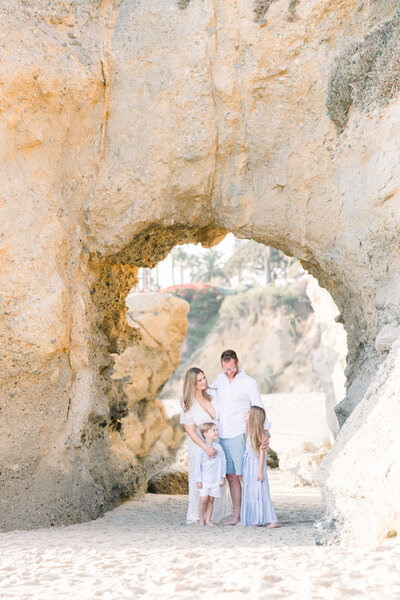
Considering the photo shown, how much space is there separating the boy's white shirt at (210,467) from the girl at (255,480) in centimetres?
24

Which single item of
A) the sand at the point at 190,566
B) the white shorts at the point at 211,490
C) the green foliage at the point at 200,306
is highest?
the green foliage at the point at 200,306

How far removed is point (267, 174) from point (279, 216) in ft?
1.68

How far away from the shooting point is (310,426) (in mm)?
22984

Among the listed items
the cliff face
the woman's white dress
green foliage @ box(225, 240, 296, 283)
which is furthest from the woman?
green foliage @ box(225, 240, 296, 283)

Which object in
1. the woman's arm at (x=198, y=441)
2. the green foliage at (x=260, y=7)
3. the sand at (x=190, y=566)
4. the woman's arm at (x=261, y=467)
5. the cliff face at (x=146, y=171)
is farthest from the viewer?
the green foliage at (x=260, y=7)

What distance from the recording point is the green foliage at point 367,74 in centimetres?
659

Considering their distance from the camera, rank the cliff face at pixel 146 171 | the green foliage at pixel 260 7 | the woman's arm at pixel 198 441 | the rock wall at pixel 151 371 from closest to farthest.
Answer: the woman's arm at pixel 198 441 < the cliff face at pixel 146 171 < the green foliage at pixel 260 7 < the rock wall at pixel 151 371

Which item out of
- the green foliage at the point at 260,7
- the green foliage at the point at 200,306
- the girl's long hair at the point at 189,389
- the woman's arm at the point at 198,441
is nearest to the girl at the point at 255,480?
the woman's arm at the point at 198,441

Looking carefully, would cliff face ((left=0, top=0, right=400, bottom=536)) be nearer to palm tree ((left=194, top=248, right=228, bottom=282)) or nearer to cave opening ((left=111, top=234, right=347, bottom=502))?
cave opening ((left=111, top=234, right=347, bottom=502))

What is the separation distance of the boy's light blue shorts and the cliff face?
Result: 118cm

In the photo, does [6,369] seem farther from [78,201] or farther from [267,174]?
[267,174]

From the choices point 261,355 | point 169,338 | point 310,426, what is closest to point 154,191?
point 169,338

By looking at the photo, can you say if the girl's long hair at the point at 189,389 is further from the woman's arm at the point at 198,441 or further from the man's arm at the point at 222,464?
the man's arm at the point at 222,464

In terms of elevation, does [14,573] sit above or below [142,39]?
below
